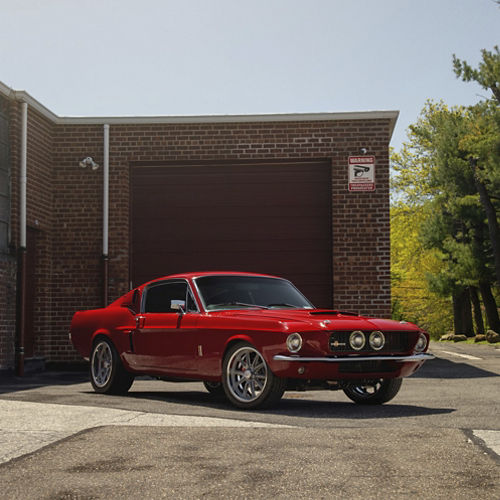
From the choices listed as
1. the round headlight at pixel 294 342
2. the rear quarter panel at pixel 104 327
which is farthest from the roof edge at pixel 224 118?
the round headlight at pixel 294 342

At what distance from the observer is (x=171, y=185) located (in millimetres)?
16703

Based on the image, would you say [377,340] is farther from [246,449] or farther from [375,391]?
[246,449]

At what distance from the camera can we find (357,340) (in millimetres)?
8023

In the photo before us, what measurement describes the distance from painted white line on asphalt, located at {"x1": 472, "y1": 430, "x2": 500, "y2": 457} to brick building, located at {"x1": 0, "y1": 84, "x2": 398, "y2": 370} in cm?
963

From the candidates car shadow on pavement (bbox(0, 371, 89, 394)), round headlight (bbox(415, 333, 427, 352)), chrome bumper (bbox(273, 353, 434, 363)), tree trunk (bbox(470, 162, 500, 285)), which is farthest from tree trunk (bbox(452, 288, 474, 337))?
chrome bumper (bbox(273, 353, 434, 363))

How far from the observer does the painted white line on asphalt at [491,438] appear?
222 inches

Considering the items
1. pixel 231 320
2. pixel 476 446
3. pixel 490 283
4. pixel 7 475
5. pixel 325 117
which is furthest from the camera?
pixel 490 283

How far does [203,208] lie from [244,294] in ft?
24.4

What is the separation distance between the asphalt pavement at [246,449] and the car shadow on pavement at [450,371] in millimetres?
4461

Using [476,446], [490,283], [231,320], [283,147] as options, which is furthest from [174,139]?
[490,283]

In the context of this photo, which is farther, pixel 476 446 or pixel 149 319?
pixel 149 319

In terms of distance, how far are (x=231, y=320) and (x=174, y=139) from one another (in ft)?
28.8

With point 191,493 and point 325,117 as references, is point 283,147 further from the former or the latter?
point 191,493

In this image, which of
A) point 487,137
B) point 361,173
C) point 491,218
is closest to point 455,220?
point 491,218
